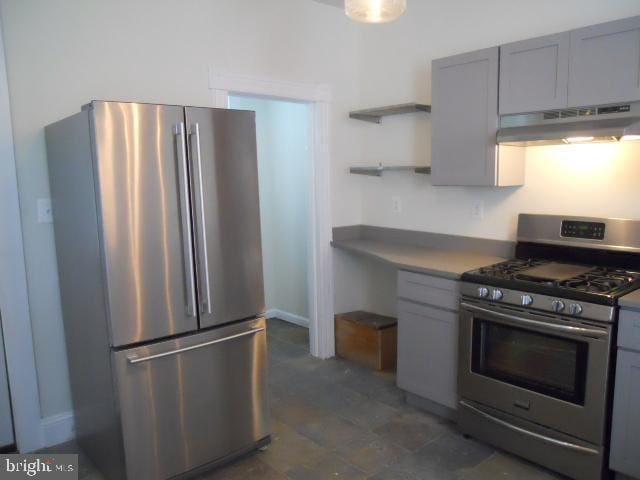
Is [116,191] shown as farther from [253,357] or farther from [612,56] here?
[612,56]

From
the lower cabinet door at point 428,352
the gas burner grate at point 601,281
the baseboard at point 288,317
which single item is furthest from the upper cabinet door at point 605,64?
the baseboard at point 288,317

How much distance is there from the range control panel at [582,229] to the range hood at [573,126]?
0.44m

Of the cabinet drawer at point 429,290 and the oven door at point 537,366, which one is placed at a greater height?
the cabinet drawer at point 429,290

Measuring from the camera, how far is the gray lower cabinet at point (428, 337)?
2.74 metres

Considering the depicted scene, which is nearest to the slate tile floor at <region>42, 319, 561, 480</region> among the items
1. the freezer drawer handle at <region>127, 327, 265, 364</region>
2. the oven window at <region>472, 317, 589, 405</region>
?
the oven window at <region>472, 317, 589, 405</region>

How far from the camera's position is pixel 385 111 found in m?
3.53

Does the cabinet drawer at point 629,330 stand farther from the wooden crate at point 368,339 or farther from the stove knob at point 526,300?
the wooden crate at point 368,339

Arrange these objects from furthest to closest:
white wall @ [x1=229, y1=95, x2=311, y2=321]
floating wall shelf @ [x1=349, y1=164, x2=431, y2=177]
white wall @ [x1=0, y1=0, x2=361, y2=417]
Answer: white wall @ [x1=229, y1=95, x2=311, y2=321]
floating wall shelf @ [x1=349, y1=164, x2=431, y2=177]
white wall @ [x1=0, y1=0, x2=361, y2=417]

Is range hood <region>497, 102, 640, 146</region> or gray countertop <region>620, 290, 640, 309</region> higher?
range hood <region>497, 102, 640, 146</region>

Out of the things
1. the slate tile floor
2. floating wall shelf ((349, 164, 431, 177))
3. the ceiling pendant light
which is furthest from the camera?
floating wall shelf ((349, 164, 431, 177))

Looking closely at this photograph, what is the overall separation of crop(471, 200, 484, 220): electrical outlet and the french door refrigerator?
1.56 meters

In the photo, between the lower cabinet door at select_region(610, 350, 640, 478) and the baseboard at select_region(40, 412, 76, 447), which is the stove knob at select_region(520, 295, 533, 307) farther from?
the baseboard at select_region(40, 412, 76, 447)

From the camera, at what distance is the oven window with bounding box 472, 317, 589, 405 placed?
2.20m

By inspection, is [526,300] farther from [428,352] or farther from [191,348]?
[191,348]
